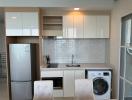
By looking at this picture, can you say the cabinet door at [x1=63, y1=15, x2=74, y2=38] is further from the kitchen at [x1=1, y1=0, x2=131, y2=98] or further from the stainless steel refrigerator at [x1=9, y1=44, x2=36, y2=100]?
the stainless steel refrigerator at [x1=9, y1=44, x2=36, y2=100]

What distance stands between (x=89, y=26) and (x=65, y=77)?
1.68 m

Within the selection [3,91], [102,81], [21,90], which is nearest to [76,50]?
[102,81]

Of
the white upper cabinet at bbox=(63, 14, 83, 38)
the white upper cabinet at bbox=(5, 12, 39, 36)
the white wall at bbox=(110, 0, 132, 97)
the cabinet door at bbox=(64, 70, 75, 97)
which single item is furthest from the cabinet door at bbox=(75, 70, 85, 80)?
the white upper cabinet at bbox=(5, 12, 39, 36)

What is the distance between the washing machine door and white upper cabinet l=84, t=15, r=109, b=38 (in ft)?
4.36

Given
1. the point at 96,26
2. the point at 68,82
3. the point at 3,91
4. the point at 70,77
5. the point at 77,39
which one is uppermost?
the point at 96,26

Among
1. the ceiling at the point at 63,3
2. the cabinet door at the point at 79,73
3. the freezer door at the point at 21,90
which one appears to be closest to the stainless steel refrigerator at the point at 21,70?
the freezer door at the point at 21,90

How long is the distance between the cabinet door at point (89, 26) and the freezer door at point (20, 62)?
176cm

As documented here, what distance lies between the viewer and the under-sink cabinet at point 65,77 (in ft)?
13.2

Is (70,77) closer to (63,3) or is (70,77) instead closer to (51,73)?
(51,73)

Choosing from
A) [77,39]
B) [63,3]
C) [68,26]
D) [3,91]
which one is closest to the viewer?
[63,3]

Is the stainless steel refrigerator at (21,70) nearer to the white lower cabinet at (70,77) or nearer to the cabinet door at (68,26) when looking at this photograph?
the white lower cabinet at (70,77)

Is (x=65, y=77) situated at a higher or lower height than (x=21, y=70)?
lower

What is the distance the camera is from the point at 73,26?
4383 millimetres

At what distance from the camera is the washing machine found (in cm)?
395
